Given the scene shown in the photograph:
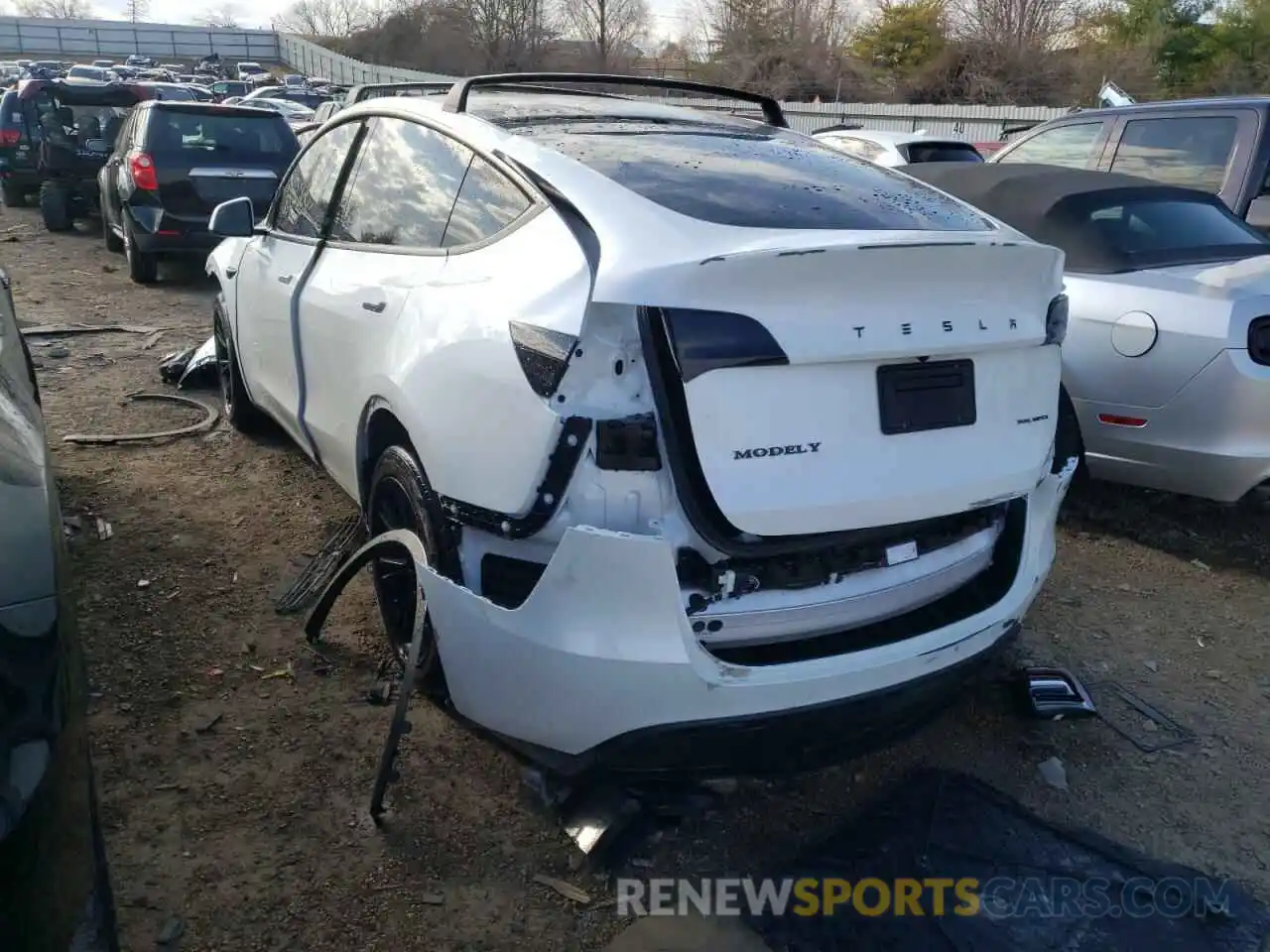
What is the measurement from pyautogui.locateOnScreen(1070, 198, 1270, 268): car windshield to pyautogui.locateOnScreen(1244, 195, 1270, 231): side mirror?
47.2 inches

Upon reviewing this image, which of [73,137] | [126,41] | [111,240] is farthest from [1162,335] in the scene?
[126,41]

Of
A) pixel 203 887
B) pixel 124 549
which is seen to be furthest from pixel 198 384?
pixel 203 887

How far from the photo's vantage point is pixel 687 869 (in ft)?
8.34

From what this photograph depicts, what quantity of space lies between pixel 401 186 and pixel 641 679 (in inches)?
76.5

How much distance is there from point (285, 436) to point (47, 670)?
3.84 meters

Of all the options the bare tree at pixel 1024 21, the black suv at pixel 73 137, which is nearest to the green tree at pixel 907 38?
the bare tree at pixel 1024 21

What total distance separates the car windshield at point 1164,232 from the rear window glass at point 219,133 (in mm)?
7931

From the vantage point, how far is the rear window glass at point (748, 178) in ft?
8.27

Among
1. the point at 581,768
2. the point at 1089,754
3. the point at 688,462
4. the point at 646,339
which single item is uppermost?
the point at 646,339

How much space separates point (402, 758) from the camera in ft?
9.43

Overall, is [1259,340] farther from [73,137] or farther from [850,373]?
[73,137]

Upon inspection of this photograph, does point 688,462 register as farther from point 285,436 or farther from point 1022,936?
point 285,436

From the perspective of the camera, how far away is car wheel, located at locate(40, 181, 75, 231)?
12633 millimetres

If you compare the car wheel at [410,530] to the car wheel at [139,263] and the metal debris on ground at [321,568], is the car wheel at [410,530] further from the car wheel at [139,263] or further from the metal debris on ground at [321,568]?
the car wheel at [139,263]
